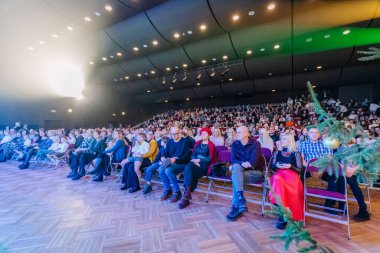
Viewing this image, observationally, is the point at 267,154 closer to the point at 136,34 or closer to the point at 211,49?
the point at 211,49

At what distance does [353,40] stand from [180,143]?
31.7ft

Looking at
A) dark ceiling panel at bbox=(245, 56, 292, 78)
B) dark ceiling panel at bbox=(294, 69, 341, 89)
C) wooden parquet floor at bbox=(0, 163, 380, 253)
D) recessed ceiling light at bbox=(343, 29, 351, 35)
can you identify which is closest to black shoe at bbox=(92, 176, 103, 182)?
wooden parquet floor at bbox=(0, 163, 380, 253)

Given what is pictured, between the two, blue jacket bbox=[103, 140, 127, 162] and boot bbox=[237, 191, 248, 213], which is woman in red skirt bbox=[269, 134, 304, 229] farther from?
blue jacket bbox=[103, 140, 127, 162]

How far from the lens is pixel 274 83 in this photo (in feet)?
43.1

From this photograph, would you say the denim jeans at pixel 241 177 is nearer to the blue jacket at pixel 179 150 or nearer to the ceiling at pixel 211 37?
the blue jacket at pixel 179 150

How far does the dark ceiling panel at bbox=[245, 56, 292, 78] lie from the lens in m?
10.4

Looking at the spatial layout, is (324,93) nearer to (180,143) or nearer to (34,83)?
(180,143)

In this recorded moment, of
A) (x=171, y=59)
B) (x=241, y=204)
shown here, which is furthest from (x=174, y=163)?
(x=171, y=59)

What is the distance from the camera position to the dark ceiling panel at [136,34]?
776 centimetres

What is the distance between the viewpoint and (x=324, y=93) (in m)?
13.3

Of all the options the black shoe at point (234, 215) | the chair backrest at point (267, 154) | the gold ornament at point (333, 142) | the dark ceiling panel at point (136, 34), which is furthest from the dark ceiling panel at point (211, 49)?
the gold ornament at point (333, 142)

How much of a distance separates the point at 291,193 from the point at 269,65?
33.3 ft

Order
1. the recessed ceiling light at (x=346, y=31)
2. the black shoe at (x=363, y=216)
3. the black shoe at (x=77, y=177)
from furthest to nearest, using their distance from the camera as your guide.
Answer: the recessed ceiling light at (x=346, y=31)
the black shoe at (x=77, y=177)
the black shoe at (x=363, y=216)


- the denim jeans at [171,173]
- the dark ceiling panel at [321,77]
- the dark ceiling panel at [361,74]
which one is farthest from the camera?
the dark ceiling panel at [321,77]
